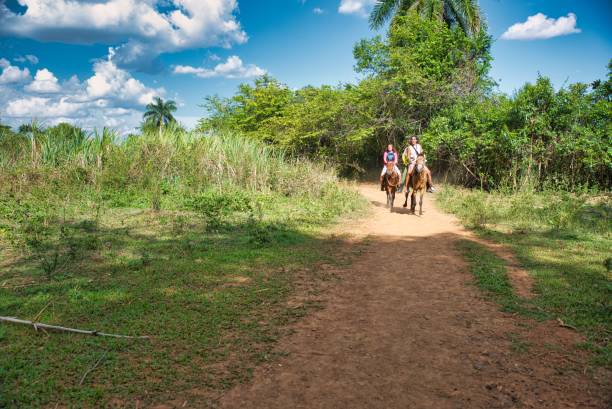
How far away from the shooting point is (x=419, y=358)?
4176 millimetres

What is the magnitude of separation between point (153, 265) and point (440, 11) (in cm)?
2606

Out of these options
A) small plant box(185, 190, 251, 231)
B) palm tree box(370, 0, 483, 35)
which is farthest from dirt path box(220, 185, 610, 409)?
palm tree box(370, 0, 483, 35)

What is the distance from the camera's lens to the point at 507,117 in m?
16.9

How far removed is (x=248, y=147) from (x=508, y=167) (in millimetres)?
9915

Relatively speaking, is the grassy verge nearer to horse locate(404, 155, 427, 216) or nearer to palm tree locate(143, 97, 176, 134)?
horse locate(404, 155, 427, 216)

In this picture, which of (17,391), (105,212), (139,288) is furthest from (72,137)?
(17,391)

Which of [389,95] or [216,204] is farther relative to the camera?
[389,95]

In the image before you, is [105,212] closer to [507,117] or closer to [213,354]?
[213,354]

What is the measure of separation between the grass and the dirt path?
404 mm

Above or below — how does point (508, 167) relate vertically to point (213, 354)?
above

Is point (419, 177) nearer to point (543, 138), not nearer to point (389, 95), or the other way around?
point (543, 138)

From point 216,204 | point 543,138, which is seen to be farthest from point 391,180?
point 543,138

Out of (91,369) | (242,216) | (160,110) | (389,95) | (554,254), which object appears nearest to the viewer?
(91,369)

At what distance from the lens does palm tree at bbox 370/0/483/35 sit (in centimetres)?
2692
